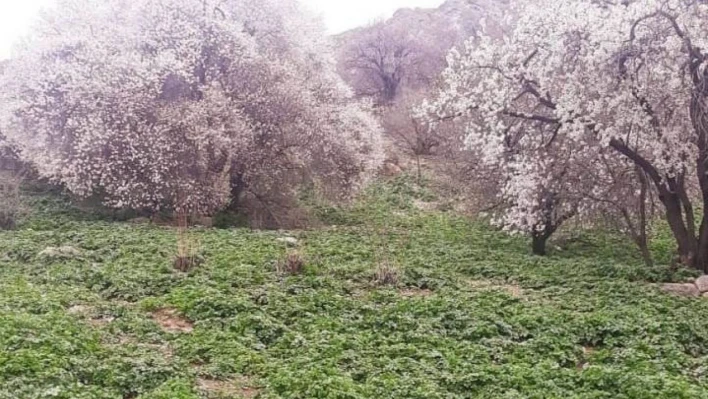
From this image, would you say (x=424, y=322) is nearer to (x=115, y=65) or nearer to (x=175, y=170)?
(x=175, y=170)

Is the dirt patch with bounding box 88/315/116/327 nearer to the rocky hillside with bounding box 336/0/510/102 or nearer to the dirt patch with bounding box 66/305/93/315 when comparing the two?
the dirt patch with bounding box 66/305/93/315

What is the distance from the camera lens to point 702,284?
41.1 ft

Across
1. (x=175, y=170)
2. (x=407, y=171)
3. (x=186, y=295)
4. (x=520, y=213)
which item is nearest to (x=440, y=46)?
(x=407, y=171)

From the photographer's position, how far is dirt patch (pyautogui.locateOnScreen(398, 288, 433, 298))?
39.5ft

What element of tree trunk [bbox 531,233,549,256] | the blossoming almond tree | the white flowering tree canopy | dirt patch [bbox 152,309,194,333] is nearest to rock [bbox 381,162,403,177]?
the white flowering tree canopy

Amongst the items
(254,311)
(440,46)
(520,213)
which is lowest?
(254,311)

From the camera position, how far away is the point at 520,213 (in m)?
15.0

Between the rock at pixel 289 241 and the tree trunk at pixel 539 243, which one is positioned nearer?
the rock at pixel 289 241

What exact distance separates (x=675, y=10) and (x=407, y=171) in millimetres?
22026

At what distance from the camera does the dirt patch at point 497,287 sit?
41.4ft

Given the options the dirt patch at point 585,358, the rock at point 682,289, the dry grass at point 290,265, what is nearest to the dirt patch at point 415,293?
the dry grass at point 290,265

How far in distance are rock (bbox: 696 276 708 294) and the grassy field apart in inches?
29.4

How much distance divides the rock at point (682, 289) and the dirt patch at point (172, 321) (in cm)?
827

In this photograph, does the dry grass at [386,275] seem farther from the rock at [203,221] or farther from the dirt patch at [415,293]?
the rock at [203,221]
